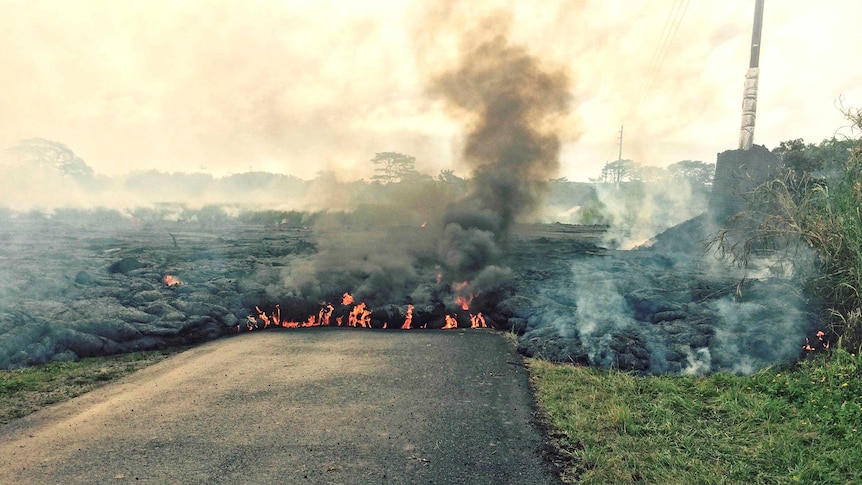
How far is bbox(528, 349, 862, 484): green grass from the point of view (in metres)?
6.19

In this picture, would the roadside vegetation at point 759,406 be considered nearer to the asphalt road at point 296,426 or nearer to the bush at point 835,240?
the bush at point 835,240

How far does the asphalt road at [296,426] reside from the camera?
642cm

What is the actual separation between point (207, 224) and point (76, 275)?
112 ft

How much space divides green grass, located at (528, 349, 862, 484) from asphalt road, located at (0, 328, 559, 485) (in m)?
0.70

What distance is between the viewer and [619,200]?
62.9 metres

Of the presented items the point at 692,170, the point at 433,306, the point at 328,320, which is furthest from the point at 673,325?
the point at 692,170

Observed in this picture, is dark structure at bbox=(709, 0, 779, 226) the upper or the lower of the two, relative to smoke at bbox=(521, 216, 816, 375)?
upper

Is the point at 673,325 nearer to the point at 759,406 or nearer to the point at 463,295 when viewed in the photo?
the point at 759,406

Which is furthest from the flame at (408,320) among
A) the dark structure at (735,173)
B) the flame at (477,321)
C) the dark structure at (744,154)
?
the dark structure at (744,154)

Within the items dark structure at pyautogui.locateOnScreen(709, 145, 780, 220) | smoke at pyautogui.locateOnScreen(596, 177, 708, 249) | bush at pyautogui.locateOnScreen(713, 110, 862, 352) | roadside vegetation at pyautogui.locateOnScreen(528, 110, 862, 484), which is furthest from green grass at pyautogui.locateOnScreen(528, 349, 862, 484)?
smoke at pyautogui.locateOnScreen(596, 177, 708, 249)

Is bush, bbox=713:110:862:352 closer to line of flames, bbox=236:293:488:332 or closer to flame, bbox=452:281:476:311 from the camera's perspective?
line of flames, bbox=236:293:488:332

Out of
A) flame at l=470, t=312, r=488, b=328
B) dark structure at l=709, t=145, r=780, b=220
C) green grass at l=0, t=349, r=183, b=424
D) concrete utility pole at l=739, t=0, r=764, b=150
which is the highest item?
concrete utility pole at l=739, t=0, r=764, b=150

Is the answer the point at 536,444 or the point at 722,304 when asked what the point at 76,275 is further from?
the point at 722,304

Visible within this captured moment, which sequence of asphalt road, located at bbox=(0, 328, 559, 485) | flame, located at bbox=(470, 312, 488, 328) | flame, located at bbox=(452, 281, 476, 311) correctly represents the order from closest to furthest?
asphalt road, located at bbox=(0, 328, 559, 485), flame, located at bbox=(470, 312, 488, 328), flame, located at bbox=(452, 281, 476, 311)
